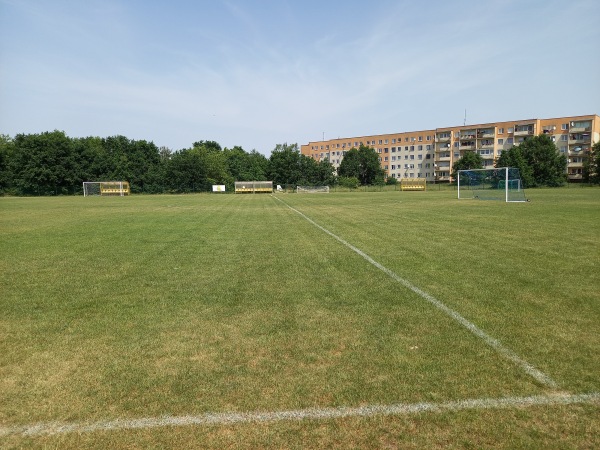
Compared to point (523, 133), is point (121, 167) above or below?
below

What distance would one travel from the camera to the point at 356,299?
19.6ft

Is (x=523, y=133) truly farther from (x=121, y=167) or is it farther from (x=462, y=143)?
(x=121, y=167)

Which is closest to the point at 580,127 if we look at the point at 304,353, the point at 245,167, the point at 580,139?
the point at 580,139

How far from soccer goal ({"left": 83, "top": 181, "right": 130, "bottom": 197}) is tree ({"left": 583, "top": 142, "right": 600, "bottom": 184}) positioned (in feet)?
292

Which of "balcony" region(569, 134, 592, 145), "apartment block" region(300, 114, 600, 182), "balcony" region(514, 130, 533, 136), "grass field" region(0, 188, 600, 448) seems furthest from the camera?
"balcony" region(514, 130, 533, 136)

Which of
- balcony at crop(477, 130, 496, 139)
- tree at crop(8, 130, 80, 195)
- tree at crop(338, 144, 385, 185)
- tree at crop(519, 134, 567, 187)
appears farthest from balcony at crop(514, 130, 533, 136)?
tree at crop(8, 130, 80, 195)

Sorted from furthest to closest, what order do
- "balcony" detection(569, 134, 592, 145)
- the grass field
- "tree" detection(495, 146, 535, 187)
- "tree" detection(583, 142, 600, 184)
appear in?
"balcony" detection(569, 134, 592, 145), "tree" detection(495, 146, 535, 187), "tree" detection(583, 142, 600, 184), the grass field

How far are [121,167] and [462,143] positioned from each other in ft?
276

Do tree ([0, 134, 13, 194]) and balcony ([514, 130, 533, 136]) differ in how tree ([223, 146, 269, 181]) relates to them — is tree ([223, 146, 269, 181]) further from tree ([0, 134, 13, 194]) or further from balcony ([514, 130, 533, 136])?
balcony ([514, 130, 533, 136])

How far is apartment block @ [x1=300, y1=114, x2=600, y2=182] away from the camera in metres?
90.4

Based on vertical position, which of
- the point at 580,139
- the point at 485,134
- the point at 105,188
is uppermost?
the point at 485,134

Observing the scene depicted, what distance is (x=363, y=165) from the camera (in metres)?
109

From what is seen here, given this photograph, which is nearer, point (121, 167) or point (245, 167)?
point (121, 167)

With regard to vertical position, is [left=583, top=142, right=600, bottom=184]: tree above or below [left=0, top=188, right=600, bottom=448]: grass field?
above
